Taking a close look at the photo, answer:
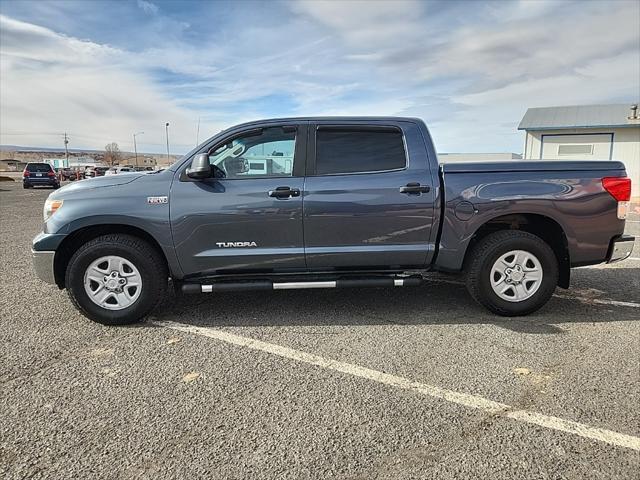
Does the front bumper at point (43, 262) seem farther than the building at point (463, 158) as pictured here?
No

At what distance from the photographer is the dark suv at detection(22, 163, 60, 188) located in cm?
2753

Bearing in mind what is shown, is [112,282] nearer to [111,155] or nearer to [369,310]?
[369,310]

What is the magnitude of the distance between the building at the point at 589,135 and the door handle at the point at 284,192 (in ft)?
61.6

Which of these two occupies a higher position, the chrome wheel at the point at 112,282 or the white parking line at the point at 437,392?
the chrome wheel at the point at 112,282

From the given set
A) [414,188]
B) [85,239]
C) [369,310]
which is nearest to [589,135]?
[414,188]

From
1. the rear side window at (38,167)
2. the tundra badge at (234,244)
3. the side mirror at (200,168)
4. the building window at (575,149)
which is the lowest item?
the tundra badge at (234,244)

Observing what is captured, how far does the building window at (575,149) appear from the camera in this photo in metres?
20.5

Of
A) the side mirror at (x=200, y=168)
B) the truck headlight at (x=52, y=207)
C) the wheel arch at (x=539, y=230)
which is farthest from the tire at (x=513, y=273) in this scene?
the truck headlight at (x=52, y=207)

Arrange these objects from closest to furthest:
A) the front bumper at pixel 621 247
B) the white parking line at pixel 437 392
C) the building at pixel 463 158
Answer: the white parking line at pixel 437 392, the front bumper at pixel 621 247, the building at pixel 463 158

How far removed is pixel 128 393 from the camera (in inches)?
119

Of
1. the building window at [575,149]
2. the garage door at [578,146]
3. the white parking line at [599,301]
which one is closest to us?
the white parking line at [599,301]

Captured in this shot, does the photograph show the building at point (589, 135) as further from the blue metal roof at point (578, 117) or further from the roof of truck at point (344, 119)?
the roof of truck at point (344, 119)

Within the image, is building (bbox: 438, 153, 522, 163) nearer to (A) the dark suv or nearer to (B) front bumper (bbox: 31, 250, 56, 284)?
(B) front bumper (bbox: 31, 250, 56, 284)

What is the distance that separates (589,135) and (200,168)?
21344 mm
